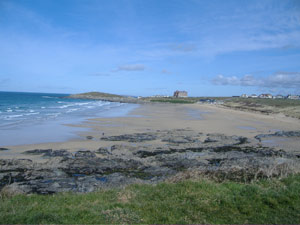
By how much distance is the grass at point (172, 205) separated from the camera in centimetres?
469

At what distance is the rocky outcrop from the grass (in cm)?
135

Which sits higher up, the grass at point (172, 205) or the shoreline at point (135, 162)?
the grass at point (172, 205)

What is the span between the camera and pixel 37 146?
49.1 ft

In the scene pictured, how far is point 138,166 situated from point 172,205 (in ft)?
19.5

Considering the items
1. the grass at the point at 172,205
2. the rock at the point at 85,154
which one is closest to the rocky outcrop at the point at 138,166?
the rock at the point at 85,154

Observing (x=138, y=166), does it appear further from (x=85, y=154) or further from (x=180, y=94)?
(x=180, y=94)

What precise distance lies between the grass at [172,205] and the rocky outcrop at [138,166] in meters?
1.35

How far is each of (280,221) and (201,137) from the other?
47.9 ft

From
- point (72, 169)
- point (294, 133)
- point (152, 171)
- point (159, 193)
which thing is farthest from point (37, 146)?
point (294, 133)

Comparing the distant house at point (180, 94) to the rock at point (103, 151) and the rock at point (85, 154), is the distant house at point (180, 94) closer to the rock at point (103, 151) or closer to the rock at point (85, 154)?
the rock at point (103, 151)

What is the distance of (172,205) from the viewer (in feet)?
17.4

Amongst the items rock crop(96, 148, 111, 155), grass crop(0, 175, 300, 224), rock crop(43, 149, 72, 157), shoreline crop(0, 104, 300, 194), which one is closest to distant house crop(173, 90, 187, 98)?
shoreline crop(0, 104, 300, 194)

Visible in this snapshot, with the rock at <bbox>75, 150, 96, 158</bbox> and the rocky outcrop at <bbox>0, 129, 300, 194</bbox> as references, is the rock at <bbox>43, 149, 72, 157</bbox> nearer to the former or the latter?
the rocky outcrop at <bbox>0, 129, 300, 194</bbox>

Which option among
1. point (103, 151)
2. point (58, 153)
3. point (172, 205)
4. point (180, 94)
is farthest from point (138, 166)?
point (180, 94)
